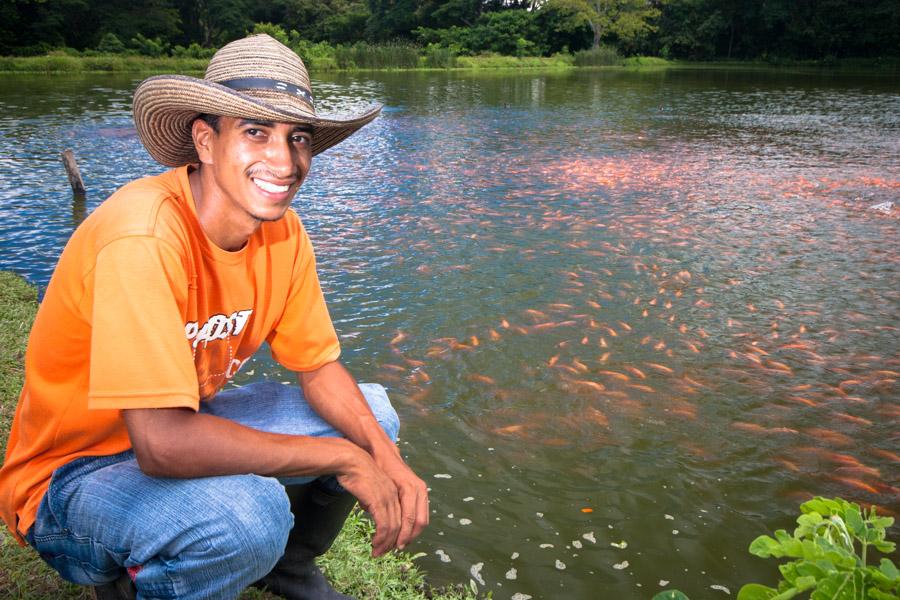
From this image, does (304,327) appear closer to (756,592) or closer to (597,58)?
(756,592)

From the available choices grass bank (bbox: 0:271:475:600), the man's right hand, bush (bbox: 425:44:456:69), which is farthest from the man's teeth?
bush (bbox: 425:44:456:69)

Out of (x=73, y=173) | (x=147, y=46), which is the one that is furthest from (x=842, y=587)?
(x=147, y=46)

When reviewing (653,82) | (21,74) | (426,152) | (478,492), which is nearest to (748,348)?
(478,492)

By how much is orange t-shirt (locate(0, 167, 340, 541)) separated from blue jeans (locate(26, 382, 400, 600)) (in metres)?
0.10

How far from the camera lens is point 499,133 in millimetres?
17766

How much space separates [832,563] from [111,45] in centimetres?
5552

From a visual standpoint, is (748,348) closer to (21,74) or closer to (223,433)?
(223,433)

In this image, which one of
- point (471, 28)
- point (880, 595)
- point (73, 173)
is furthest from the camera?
point (471, 28)

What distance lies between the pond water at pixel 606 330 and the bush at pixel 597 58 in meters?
40.7

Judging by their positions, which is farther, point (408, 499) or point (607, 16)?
point (607, 16)

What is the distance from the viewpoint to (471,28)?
60188 millimetres

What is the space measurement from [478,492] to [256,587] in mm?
1489

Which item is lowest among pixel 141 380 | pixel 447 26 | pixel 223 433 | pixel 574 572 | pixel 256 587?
pixel 574 572

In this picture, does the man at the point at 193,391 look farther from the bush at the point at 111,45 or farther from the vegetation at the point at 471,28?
the bush at the point at 111,45
